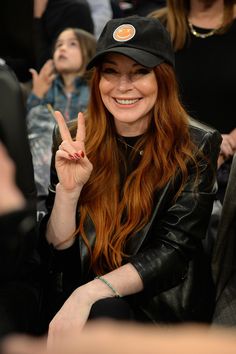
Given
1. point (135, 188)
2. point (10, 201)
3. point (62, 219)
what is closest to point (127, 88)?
point (135, 188)

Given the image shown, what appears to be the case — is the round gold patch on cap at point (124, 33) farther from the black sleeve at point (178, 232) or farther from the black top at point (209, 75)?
the black top at point (209, 75)

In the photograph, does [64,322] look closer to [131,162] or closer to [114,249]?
[114,249]

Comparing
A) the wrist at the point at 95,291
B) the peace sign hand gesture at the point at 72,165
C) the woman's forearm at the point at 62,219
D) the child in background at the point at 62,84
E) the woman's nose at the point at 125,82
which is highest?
the woman's nose at the point at 125,82

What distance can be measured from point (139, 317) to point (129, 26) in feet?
2.11

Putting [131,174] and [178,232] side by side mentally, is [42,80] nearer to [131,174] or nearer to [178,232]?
[131,174]

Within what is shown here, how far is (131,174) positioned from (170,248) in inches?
7.6

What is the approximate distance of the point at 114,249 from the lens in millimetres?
1258

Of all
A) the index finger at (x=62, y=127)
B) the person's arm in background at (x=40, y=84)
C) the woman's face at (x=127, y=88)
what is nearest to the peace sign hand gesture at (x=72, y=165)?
the index finger at (x=62, y=127)

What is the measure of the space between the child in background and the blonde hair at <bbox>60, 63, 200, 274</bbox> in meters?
0.80

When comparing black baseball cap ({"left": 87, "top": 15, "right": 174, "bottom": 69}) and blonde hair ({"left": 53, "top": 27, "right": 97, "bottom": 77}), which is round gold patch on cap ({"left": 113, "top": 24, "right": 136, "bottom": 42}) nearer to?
black baseball cap ({"left": 87, "top": 15, "right": 174, "bottom": 69})

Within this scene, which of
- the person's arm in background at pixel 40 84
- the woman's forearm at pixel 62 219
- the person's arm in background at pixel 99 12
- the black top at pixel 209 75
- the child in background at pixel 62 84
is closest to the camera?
the woman's forearm at pixel 62 219

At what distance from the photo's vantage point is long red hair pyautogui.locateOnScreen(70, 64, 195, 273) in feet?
4.16

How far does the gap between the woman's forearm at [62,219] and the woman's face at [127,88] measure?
0.68ft

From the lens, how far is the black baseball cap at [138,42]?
123 centimetres
